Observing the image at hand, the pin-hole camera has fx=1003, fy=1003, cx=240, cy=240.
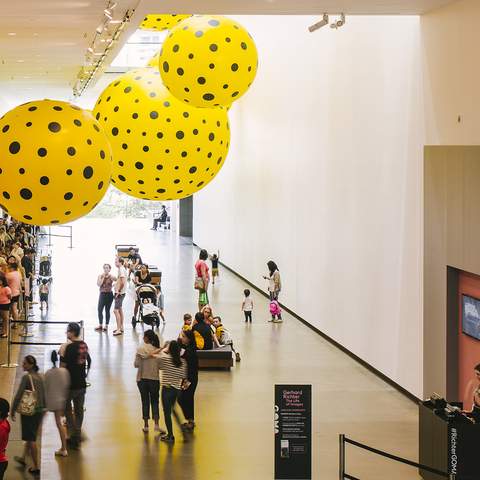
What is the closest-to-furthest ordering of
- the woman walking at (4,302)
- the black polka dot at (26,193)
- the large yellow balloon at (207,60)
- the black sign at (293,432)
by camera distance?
the black polka dot at (26,193)
the large yellow balloon at (207,60)
the black sign at (293,432)
the woman walking at (4,302)

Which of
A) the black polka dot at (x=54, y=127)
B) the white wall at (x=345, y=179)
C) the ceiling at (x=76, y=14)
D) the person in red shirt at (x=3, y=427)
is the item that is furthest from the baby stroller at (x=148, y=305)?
the black polka dot at (x=54, y=127)

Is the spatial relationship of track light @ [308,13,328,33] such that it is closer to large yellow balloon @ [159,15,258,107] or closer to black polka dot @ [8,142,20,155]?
large yellow balloon @ [159,15,258,107]

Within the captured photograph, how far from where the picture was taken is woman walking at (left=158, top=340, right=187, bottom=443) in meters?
10.9

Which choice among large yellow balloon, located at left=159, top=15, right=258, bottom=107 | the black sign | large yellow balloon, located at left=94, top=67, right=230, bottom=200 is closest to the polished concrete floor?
Answer: the black sign

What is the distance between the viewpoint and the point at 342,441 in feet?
27.7

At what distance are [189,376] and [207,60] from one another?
483cm

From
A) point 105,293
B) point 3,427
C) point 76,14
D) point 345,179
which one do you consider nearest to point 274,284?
point 105,293

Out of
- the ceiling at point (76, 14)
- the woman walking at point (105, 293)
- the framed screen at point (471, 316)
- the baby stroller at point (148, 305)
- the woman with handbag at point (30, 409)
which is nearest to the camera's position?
the woman with handbag at point (30, 409)

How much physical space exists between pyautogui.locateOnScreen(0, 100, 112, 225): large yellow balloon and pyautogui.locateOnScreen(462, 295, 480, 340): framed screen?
618 cm

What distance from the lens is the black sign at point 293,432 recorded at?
920 centimetres

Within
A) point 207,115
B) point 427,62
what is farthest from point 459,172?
point 207,115

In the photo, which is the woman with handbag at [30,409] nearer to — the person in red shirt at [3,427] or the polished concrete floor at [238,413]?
the polished concrete floor at [238,413]

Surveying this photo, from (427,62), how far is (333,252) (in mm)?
5582

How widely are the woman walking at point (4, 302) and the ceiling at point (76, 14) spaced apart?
399cm
